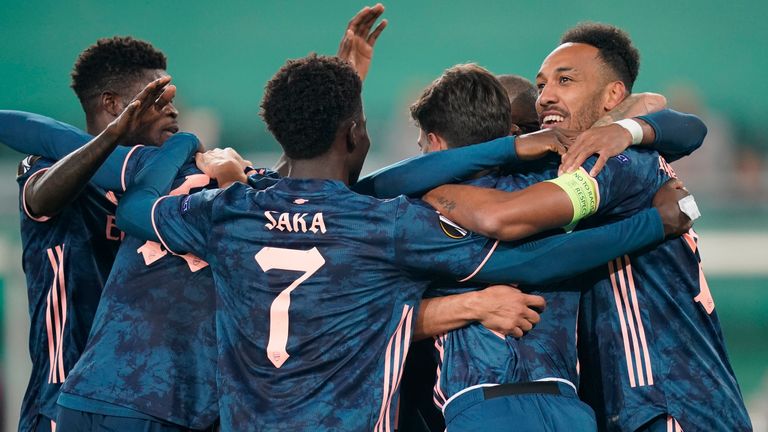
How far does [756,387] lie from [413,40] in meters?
5.93

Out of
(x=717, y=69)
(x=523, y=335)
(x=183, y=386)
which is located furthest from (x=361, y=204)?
(x=717, y=69)

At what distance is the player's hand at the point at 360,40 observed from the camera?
4770 mm

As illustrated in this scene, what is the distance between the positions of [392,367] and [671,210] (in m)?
1.13

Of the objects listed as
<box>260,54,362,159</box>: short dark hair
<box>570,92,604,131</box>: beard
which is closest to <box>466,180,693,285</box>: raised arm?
<box>260,54,362,159</box>: short dark hair

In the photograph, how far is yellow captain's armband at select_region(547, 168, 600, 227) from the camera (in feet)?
10.2

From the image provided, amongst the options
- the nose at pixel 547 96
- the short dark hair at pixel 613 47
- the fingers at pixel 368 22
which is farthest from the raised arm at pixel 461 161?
the fingers at pixel 368 22

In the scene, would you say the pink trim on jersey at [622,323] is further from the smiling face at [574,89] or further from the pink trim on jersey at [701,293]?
the smiling face at [574,89]

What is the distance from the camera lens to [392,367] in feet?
10.3

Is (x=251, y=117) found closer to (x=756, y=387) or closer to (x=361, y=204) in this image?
(x=756, y=387)

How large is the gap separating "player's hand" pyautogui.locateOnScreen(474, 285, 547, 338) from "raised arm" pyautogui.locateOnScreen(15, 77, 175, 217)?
1325mm

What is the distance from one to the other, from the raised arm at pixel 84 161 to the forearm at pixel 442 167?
859 millimetres

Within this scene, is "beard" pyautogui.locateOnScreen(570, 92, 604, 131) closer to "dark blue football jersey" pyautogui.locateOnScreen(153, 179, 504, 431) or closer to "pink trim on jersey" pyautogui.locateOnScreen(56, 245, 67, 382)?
"dark blue football jersey" pyautogui.locateOnScreen(153, 179, 504, 431)

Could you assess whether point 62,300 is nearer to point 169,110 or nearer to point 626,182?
point 169,110

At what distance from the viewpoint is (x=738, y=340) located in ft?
34.5
